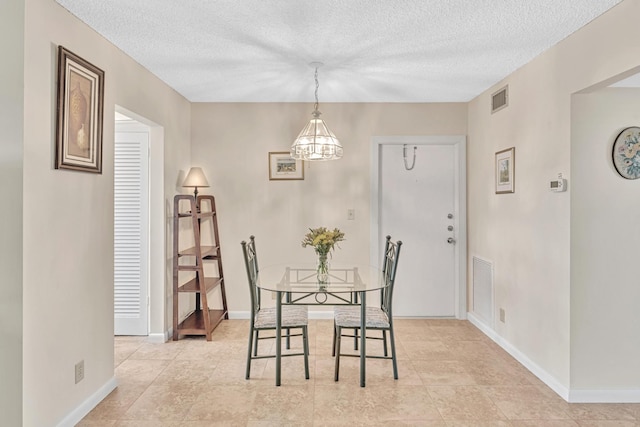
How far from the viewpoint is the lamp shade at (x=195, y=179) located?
3.98 meters

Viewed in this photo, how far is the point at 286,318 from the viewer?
9.78 feet

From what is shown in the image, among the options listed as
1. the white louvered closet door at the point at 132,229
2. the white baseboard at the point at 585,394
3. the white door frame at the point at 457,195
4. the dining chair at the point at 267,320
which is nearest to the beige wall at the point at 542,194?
the white baseboard at the point at 585,394

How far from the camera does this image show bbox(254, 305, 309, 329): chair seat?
2904 millimetres

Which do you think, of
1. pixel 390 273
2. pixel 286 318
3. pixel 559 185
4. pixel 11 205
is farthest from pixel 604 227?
pixel 11 205

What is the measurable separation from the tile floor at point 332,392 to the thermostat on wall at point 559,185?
4.45 feet

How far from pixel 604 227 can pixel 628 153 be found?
48 cm

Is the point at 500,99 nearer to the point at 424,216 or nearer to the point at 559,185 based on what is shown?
the point at 559,185

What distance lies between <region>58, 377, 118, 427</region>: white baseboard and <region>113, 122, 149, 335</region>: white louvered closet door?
44.1 inches

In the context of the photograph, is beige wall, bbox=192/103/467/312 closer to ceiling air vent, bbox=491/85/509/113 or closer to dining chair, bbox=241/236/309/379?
ceiling air vent, bbox=491/85/509/113

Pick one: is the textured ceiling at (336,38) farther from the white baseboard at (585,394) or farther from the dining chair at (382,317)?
the white baseboard at (585,394)

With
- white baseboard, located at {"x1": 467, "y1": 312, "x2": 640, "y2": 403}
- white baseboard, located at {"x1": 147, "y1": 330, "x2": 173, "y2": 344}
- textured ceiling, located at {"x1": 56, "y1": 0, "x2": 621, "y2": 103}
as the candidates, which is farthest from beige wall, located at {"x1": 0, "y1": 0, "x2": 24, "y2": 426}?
white baseboard, located at {"x1": 147, "y1": 330, "x2": 173, "y2": 344}

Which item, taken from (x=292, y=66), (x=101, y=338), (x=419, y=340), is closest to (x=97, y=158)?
(x=101, y=338)

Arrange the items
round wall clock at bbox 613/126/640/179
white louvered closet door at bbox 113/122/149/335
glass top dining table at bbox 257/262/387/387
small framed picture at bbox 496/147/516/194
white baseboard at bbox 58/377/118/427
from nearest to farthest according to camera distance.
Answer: white baseboard at bbox 58/377/118/427
round wall clock at bbox 613/126/640/179
glass top dining table at bbox 257/262/387/387
small framed picture at bbox 496/147/516/194
white louvered closet door at bbox 113/122/149/335

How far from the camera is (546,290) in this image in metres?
2.88
